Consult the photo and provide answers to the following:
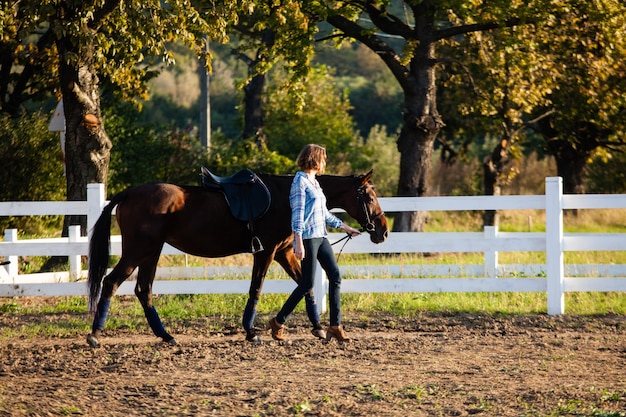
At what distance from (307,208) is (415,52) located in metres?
11.1

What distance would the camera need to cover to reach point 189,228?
8.81 m

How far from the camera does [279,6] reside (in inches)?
687

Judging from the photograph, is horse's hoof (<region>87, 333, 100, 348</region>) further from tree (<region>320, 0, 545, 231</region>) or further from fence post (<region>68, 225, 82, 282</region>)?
tree (<region>320, 0, 545, 231</region>)

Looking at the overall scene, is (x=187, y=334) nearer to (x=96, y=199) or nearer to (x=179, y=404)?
(x=96, y=199)

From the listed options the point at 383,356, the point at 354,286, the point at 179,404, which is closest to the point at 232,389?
the point at 179,404

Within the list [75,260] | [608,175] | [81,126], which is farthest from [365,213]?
[608,175]

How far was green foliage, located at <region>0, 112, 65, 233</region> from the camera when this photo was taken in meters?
19.7

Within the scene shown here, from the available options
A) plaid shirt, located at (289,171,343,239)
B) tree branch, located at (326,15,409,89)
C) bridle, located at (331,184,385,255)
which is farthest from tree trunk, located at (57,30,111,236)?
plaid shirt, located at (289,171,343,239)

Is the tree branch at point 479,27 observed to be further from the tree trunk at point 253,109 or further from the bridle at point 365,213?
the tree trunk at point 253,109

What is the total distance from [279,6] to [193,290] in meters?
8.29

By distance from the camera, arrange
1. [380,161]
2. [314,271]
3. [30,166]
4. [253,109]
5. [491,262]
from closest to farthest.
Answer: [314,271] < [491,262] < [30,166] < [253,109] < [380,161]

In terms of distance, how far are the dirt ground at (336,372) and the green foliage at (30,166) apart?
35.9 ft

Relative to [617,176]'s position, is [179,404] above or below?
below

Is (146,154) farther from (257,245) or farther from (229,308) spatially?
(257,245)
